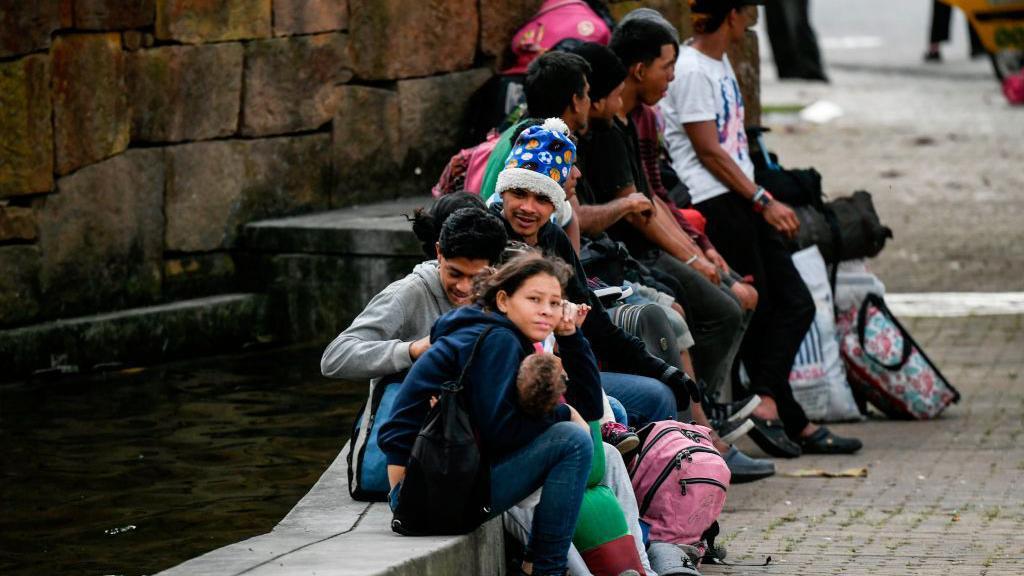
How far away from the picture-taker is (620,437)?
5332mm

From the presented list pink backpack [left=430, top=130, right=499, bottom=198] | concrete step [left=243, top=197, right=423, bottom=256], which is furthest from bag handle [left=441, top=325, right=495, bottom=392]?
concrete step [left=243, top=197, right=423, bottom=256]

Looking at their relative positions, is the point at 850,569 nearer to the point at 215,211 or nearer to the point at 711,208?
the point at 711,208

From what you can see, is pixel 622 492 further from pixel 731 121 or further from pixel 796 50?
pixel 796 50

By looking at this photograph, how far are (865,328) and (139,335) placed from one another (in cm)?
329

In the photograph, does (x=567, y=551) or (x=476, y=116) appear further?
(x=476, y=116)

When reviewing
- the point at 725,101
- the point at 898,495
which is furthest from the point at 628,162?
the point at 898,495

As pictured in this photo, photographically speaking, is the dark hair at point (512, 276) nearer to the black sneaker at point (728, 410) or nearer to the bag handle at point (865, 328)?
the black sneaker at point (728, 410)

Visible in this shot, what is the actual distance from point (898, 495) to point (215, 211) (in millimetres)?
3760

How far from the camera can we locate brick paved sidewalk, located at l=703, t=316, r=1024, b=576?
18.5 feet

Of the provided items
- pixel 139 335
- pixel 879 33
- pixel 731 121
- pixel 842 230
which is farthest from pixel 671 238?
pixel 879 33

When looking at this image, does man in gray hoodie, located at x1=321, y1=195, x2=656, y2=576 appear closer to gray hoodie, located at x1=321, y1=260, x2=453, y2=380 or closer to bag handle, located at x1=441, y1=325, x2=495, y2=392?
gray hoodie, located at x1=321, y1=260, x2=453, y2=380

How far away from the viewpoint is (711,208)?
7.82 metres

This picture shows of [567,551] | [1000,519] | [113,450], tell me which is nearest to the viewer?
[567,551]

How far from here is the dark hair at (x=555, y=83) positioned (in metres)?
→ 6.28
